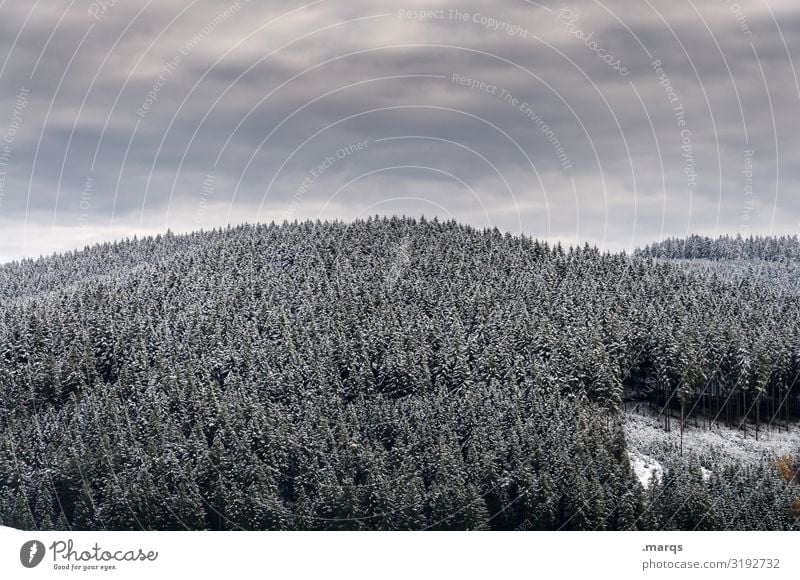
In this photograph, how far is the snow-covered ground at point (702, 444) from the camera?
6134 centimetres

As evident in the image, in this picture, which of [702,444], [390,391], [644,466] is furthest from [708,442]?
[390,391]

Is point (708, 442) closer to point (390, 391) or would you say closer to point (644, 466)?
point (644, 466)

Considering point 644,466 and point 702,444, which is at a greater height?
point 644,466

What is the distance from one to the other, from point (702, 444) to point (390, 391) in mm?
29909

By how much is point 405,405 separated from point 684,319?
126 feet

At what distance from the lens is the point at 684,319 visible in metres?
91.5

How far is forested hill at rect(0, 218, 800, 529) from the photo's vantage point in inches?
1813

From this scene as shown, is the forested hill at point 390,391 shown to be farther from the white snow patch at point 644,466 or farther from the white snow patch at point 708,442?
the white snow patch at point 708,442

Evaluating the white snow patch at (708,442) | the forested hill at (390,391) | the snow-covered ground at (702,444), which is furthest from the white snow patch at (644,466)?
the forested hill at (390,391)

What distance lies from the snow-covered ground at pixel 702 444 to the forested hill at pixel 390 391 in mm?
2129

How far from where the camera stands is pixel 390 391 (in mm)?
81750

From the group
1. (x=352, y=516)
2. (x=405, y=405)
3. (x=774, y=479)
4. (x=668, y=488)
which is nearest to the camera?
(x=352, y=516)
